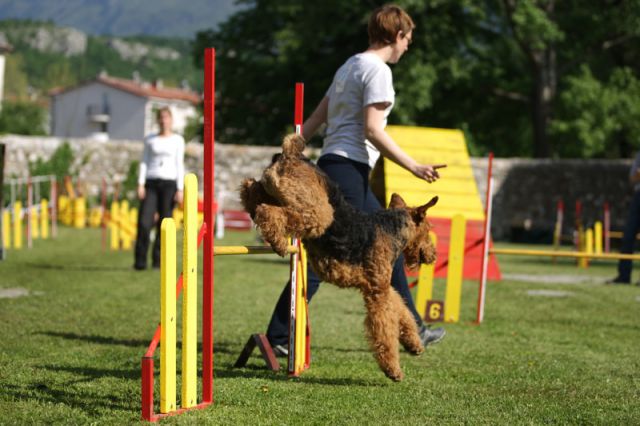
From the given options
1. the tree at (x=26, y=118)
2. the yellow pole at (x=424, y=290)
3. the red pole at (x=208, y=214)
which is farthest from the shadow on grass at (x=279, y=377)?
the tree at (x=26, y=118)

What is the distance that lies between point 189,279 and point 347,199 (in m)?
1.40

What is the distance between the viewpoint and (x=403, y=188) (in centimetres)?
1213

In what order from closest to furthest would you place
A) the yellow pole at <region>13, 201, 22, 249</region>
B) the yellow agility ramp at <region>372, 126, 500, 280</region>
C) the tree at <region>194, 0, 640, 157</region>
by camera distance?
the yellow agility ramp at <region>372, 126, 500, 280</region>
the yellow pole at <region>13, 201, 22, 249</region>
the tree at <region>194, 0, 640, 157</region>

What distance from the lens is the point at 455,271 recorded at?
771 centimetres

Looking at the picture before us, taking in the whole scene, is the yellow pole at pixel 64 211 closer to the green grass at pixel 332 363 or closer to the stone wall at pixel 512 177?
the stone wall at pixel 512 177

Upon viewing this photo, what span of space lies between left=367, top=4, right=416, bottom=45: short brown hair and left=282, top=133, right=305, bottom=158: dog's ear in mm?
1095

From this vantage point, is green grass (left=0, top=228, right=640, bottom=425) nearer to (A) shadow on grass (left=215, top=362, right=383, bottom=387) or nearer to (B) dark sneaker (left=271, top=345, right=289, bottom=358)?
(A) shadow on grass (left=215, top=362, right=383, bottom=387)

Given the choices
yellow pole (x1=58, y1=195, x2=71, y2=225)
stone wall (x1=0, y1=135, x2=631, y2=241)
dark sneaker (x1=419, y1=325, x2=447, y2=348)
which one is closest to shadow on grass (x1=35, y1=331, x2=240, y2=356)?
dark sneaker (x1=419, y1=325, x2=447, y2=348)

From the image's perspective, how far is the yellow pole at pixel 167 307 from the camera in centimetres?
358

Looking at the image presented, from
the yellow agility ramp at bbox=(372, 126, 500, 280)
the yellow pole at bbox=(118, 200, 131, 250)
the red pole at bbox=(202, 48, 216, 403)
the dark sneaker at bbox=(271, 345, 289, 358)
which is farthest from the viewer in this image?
the yellow pole at bbox=(118, 200, 131, 250)

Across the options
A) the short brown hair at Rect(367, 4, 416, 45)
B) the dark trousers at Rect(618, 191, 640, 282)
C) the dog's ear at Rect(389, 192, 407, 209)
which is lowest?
the dark trousers at Rect(618, 191, 640, 282)

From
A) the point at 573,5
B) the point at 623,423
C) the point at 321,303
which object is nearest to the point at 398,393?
the point at 623,423

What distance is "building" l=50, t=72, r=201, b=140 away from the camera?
86.1 metres

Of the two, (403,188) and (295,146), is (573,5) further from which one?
(295,146)
